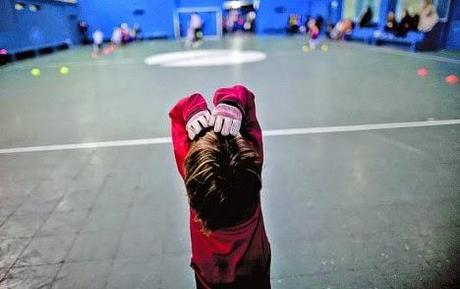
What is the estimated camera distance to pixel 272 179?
374 centimetres

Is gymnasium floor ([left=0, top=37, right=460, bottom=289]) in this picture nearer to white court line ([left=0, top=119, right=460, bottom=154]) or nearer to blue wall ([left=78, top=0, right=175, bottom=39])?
white court line ([left=0, top=119, right=460, bottom=154])

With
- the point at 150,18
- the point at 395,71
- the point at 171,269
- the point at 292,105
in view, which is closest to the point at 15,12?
the point at 150,18

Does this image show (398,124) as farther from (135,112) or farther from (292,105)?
(135,112)

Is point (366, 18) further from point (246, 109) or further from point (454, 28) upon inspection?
point (246, 109)

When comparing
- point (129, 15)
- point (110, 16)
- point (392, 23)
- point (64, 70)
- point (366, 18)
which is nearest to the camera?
point (64, 70)

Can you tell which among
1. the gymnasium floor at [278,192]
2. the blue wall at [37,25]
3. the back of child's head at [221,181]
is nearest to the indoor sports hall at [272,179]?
the gymnasium floor at [278,192]

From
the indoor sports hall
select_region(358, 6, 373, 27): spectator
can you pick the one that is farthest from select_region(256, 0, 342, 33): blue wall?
the indoor sports hall

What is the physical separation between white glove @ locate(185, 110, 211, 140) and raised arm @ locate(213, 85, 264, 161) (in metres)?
0.12

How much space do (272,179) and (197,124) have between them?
2.51 meters

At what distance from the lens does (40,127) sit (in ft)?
19.0

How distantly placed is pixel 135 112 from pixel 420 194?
16.7 ft

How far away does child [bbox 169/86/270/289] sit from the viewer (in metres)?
1.17

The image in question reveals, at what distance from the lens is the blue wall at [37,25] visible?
47.6 ft

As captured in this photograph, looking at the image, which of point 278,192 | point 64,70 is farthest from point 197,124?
point 64,70
